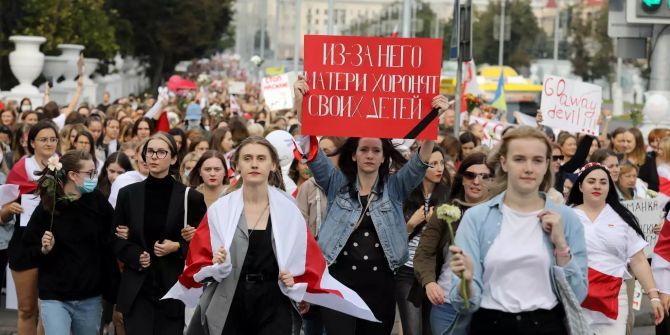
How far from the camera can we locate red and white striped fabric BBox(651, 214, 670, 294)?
28.6 ft

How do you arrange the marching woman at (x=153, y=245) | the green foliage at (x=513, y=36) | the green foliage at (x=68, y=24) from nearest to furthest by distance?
1. the marching woman at (x=153, y=245)
2. the green foliage at (x=68, y=24)
3. the green foliage at (x=513, y=36)

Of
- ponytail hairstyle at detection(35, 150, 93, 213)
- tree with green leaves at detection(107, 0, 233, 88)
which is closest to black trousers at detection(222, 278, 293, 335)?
ponytail hairstyle at detection(35, 150, 93, 213)

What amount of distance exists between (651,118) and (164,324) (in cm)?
1148

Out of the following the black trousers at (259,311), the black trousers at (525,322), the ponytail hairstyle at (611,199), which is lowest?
the black trousers at (259,311)

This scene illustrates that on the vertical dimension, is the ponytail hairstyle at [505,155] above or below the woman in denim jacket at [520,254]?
above

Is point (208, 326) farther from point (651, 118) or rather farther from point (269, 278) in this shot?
point (651, 118)

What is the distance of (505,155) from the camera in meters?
6.10

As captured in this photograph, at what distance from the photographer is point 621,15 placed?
1723 cm

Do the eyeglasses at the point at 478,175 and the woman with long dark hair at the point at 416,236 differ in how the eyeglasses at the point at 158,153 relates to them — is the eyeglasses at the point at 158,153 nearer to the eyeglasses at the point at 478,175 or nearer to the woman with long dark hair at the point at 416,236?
the woman with long dark hair at the point at 416,236

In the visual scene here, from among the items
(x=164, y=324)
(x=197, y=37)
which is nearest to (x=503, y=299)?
(x=164, y=324)

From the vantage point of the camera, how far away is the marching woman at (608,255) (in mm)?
8203

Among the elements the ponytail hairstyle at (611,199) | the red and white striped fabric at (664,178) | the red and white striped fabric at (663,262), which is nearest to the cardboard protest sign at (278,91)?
the red and white striped fabric at (664,178)

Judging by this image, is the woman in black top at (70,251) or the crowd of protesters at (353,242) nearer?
the crowd of protesters at (353,242)

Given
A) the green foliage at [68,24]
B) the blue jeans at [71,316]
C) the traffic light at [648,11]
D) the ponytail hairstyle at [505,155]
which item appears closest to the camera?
the ponytail hairstyle at [505,155]
